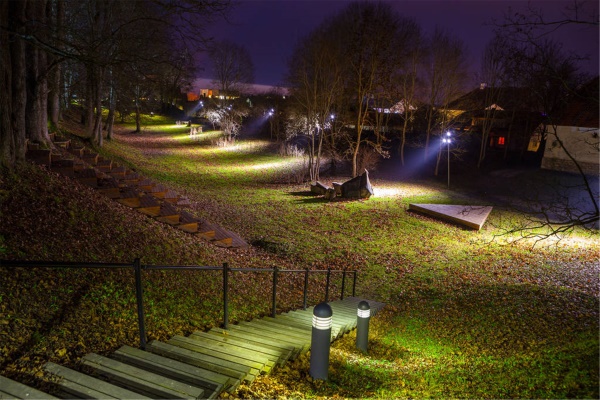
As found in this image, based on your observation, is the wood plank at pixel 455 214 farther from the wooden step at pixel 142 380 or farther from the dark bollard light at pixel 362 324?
the wooden step at pixel 142 380

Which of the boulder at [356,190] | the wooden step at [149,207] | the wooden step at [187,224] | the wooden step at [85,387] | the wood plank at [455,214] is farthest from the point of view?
the boulder at [356,190]

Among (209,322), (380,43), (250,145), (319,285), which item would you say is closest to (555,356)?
(209,322)

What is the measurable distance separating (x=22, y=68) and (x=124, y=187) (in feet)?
11.8

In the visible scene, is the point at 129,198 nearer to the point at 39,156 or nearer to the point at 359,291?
the point at 39,156

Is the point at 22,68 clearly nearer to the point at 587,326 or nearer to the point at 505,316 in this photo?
the point at 505,316

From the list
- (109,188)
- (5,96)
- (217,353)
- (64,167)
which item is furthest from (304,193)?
(217,353)

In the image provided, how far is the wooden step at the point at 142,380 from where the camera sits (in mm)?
3121

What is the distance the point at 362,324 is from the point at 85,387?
3853 millimetres

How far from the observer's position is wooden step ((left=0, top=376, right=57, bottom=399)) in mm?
2766

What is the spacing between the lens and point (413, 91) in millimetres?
31125

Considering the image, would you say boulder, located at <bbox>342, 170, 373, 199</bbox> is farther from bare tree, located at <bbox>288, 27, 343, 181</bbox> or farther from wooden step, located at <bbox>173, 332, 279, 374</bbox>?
wooden step, located at <bbox>173, 332, 279, 374</bbox>

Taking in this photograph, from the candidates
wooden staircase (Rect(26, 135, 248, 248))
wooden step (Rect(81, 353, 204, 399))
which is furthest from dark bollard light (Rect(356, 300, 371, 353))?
wooden staircase (Rect(26, 135, 248, 248))

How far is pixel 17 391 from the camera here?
2824mm

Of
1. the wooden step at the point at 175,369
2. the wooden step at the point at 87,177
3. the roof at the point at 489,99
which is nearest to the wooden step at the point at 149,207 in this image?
the wooden step at the point at 87,177
